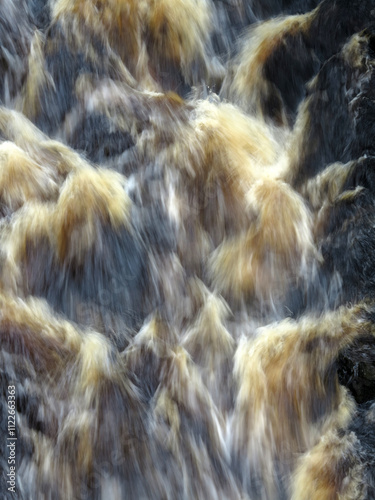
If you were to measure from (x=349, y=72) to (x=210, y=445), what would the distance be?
101 inches

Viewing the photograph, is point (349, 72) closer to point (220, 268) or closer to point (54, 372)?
point (220, 268)

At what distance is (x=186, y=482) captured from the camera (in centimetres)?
298

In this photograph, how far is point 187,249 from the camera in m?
3.84

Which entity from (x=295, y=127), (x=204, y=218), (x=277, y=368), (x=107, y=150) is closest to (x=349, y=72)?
(x=295, y=127)

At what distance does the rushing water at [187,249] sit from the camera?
301cm
